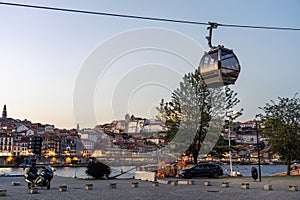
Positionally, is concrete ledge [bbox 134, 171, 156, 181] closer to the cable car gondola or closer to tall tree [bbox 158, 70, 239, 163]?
tall tree [bbox 158, 70, 239, 163]

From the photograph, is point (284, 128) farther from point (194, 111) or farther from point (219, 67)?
point (219, 67)

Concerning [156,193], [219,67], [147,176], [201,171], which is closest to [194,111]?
[201,171]

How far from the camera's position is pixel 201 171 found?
3170cm

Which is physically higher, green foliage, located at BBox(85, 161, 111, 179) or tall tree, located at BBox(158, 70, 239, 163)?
tall tree, located at BBox(158, 70, 239, 163)

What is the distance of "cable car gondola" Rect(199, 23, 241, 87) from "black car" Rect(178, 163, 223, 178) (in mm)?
23818

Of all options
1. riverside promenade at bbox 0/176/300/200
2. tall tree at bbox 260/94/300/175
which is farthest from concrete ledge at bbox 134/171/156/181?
tall tree at bbox 260/94/300/175

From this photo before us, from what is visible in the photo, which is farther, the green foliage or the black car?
the black car

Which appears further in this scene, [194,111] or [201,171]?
[194,111]

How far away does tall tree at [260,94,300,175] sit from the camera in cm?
3525

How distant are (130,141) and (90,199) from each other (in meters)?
108

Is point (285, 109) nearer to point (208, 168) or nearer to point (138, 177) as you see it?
point (208, 168)

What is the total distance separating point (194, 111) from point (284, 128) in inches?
355

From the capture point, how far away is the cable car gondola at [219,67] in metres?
7.60

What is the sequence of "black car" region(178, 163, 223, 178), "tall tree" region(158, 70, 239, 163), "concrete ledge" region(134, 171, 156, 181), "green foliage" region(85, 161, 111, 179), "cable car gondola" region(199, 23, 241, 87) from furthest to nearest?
"tall tree" region(158, 70, 239, 163) → "black car" region(178, 163, 223, 178) → "green foliage" region(85, 161, 111, 179) → "concrete ledge" region(134, 171, 156, 181) → "cable car gondola" region(199, 23, 241, 87)
